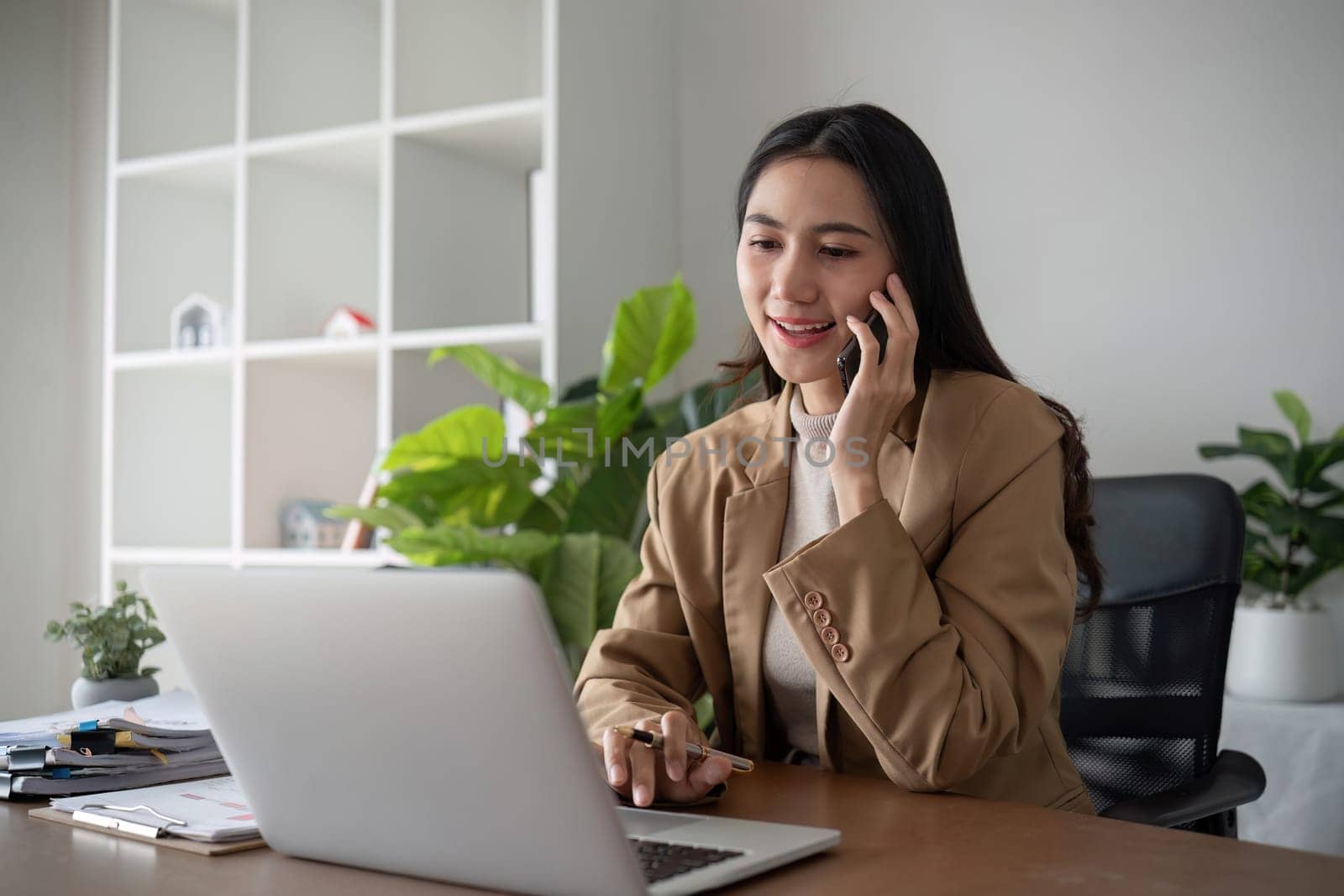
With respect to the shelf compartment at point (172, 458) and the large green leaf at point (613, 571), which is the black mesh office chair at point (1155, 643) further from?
the shelf compartment at point (172, 458)

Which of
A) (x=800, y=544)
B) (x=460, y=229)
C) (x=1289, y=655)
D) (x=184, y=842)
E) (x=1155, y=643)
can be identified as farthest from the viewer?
(x=460, y=229)

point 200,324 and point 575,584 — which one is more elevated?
point 200,324

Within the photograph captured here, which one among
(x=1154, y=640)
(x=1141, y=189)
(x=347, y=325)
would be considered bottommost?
(x=1154, y=640)

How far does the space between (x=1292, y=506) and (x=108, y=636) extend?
193cm

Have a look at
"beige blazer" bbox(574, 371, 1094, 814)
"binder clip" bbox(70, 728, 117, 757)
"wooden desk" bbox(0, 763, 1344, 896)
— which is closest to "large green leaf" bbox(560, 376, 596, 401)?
"beige blazer" bbox(574, 371, 1094, 814)

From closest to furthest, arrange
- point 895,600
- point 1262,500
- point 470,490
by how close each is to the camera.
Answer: point 895,600, point 1262,500, point 470,490

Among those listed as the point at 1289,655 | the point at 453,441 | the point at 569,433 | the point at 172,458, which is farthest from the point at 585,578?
the point at 172,458

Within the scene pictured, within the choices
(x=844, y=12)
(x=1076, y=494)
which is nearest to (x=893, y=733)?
(x=1076, y=494)

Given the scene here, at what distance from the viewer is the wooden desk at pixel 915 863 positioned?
2.47 ft

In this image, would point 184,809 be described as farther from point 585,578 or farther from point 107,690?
point 585,578

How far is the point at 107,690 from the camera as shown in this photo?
4.77ft

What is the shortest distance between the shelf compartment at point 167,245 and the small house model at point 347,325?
19.8 inches

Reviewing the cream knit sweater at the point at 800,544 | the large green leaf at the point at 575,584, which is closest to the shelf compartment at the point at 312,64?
the large green leaf at the point at 575,584

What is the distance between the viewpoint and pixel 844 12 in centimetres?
288
